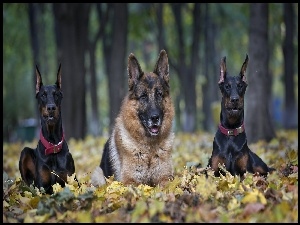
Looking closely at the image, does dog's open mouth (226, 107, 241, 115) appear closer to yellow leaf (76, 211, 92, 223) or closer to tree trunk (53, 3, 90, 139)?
yellow leaf (76, 211, 92, 223)

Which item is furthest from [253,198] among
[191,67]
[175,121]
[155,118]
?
[191,67]

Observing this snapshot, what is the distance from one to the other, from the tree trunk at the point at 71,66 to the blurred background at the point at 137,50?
0.11ft

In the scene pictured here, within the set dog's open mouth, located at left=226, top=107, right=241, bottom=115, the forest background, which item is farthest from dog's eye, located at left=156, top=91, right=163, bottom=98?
the forest background

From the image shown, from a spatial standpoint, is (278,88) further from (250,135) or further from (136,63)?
(136,63)

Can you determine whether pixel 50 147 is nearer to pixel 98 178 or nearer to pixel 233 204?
pixel 98 178

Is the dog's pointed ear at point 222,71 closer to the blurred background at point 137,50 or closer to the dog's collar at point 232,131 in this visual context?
the dog's collar at point 232,131

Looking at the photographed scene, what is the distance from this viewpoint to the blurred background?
1470 cm

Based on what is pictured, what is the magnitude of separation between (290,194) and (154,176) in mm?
2293

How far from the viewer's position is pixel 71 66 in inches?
761

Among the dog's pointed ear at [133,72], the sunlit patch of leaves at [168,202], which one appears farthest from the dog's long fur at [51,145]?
the dog's pointed ear at [133,72]

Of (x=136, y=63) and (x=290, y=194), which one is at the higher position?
(x=136, y=63)

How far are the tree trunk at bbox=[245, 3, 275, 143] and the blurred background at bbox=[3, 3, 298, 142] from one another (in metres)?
0.03

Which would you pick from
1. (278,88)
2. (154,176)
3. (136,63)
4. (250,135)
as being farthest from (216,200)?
(278,88)

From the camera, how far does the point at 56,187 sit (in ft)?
22.4
